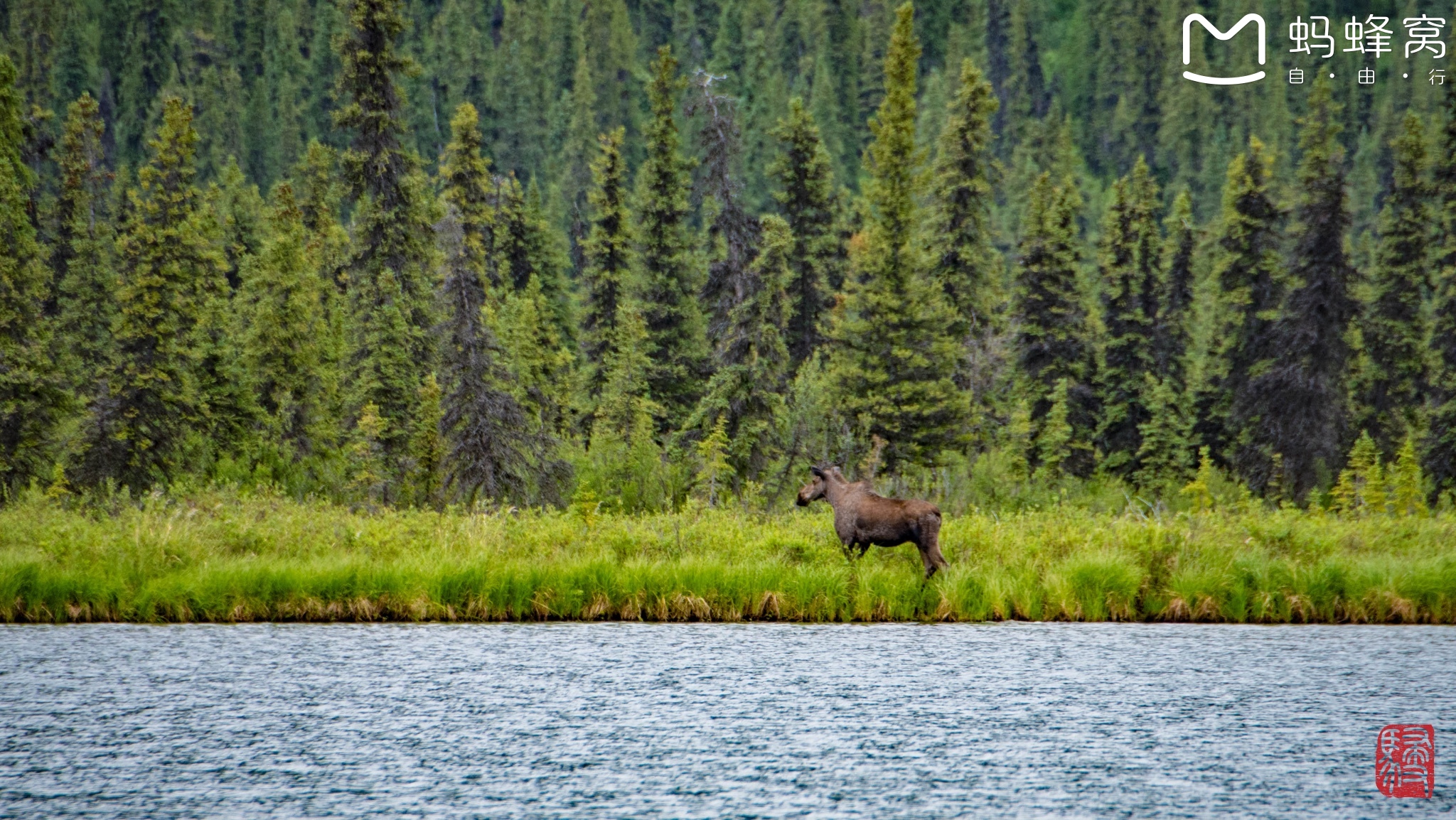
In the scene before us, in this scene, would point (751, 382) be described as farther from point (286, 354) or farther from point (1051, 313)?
point (1051, 313)

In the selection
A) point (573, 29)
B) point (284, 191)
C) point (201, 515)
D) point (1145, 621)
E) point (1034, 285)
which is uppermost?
point (573, 29)

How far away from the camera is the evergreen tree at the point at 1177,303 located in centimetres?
4091

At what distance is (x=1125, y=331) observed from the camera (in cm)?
3825

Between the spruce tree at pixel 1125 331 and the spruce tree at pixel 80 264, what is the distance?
1304 inches

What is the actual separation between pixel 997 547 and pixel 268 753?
835 centimetres

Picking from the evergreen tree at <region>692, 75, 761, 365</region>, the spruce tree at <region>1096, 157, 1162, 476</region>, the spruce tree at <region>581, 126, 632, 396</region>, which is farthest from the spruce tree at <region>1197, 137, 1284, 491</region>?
the spruce tree at <region>581, 126, 632, 396</region>

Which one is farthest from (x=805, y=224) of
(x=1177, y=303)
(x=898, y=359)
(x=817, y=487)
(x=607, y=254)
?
(x=817, y=487)

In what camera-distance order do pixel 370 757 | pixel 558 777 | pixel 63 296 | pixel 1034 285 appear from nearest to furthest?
pixel 558 777 → pixel 370 757 → pixel 1034 285 → pixel 63 296

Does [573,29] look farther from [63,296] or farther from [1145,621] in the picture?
[1145,621]

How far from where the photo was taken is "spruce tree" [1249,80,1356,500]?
3469cm

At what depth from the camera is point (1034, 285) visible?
36625 millimetres

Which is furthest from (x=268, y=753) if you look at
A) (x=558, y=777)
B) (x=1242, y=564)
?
(x=1242, y=564)

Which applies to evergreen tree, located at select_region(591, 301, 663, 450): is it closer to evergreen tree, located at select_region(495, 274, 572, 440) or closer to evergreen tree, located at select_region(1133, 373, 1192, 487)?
evergreen tree, located at select_region(495, 274, 572, 440)

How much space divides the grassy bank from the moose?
34cm
